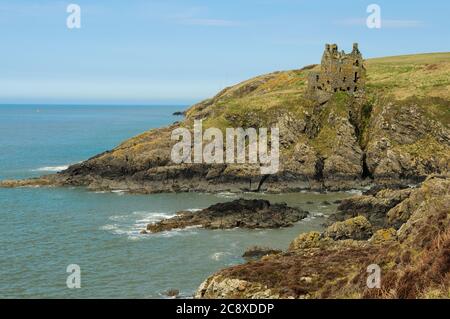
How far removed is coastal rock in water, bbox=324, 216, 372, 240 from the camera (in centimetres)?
5273

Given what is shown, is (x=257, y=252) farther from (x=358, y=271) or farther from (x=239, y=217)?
(x=358, y=271)

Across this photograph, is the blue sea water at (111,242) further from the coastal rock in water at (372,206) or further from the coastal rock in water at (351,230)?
the coastal rock in water at (351,230)

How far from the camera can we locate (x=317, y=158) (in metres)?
94.1

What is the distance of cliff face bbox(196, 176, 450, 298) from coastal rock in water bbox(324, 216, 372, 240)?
6.85 m

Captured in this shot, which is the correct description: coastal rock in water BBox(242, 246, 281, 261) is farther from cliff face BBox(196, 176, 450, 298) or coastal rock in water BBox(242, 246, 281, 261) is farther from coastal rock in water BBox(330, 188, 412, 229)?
coastal rock in water BBox(330, 188, 412, 229)

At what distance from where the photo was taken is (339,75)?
361 ft

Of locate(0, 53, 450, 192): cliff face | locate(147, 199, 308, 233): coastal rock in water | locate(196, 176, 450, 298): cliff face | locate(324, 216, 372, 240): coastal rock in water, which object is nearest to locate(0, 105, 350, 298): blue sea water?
locate(147, 199, 308, 233): coastal rock in water

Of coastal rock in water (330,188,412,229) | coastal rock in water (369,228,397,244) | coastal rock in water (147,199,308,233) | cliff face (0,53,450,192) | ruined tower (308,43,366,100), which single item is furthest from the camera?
ruined tower (308,43,366,100)

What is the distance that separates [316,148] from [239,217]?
114ft

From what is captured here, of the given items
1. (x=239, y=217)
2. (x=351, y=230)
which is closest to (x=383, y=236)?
(x=351, y=230)

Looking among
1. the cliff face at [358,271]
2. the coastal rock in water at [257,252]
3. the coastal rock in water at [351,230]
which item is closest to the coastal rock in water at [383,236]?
the cliff face at [358,271]
